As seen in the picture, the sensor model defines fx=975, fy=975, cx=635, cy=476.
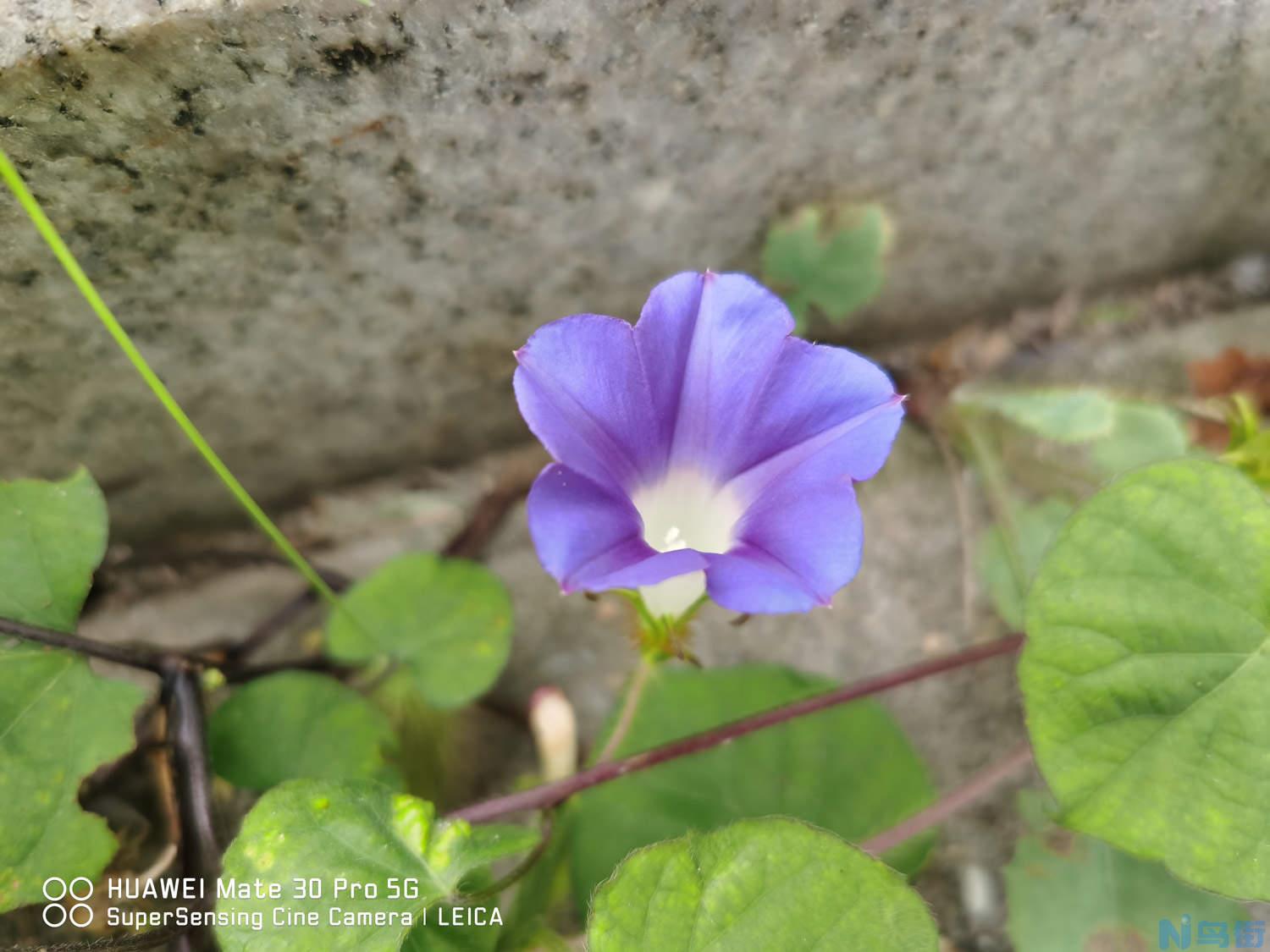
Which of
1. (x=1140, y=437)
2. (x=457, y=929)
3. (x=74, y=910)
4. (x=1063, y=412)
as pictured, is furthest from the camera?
(x=1140, y=437)

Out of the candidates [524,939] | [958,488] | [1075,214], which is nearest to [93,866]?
[524,939]

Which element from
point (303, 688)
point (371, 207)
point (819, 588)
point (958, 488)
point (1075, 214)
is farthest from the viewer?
point (958, 488)

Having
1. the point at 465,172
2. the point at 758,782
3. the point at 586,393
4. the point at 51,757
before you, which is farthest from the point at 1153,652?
the point at 51,757

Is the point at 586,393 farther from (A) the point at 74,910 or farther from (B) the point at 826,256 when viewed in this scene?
(A) the point at 74,910

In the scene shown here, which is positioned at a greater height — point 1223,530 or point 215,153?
point 215,153

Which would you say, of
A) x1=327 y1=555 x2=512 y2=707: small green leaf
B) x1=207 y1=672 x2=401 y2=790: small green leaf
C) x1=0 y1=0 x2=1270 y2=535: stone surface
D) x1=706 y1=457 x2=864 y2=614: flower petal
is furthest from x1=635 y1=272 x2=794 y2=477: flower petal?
x1=207 y1=672 x2=401 y2=790: small green leaf

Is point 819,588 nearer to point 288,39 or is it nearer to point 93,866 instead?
point 288,39
